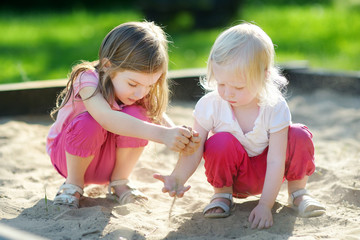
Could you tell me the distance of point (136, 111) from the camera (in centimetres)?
265

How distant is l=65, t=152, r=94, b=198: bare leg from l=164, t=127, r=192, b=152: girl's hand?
45cm

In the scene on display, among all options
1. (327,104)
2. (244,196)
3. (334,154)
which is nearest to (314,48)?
(327,104)

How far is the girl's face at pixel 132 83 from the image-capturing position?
99.1 inches

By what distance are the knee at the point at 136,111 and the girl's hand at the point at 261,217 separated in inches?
27.3

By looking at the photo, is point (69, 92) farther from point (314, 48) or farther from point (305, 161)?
point (314, 48)

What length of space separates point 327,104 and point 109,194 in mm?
2349

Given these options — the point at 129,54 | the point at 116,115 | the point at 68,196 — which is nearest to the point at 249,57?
the point at 129,54

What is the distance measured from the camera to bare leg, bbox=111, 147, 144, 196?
273 centimetres

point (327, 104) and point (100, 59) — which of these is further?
point (327, 104)

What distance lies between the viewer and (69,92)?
2.66 m

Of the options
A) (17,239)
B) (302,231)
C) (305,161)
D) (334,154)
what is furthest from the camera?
→ (334,154)

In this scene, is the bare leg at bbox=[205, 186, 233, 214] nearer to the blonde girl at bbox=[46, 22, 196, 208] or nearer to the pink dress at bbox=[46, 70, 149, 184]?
the blonde girl at bbox=[46, 22, 196, 208]

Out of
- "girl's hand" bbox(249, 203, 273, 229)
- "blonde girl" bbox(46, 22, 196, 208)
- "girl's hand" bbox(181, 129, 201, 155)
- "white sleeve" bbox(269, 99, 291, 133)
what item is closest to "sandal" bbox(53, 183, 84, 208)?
"blonde girl" bbox(46, 22, 196, 208)

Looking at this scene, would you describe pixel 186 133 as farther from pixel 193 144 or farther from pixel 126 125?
pixel 126 125
